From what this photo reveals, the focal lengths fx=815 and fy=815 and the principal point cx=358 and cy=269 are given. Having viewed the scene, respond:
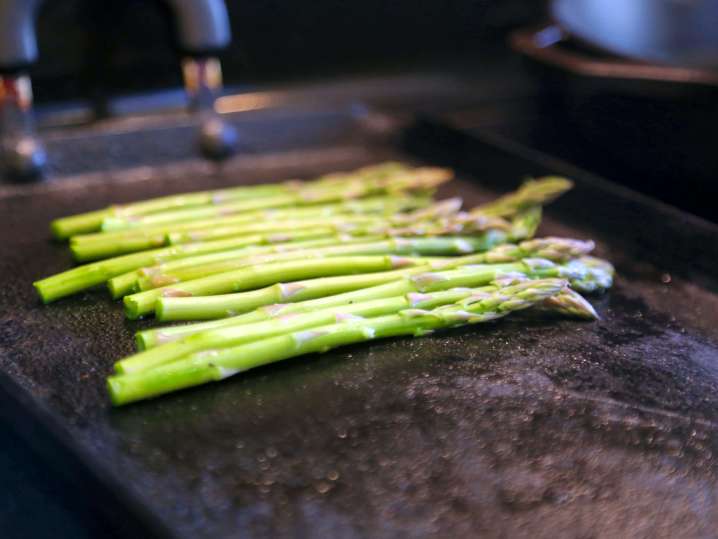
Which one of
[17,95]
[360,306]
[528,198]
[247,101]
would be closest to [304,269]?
[360,306]

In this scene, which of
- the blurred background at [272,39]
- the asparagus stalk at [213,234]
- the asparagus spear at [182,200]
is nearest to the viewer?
the asparagus stalk at [213,234]

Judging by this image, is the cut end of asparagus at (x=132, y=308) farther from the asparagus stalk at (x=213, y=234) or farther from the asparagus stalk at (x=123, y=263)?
the asparagus stalk at (x=213, y=234)

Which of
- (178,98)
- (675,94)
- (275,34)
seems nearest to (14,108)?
(178,98)

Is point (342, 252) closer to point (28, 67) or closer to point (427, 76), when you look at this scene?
point (28, 67)

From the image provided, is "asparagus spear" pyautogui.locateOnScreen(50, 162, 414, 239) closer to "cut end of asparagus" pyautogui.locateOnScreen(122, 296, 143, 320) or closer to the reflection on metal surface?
"cut end of asparagus" pyautogui.locateOnScreen(122, 296, 143, 320)

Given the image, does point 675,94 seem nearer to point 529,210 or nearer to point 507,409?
point 529,210

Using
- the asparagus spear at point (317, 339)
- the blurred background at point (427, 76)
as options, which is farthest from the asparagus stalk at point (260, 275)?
the blurred background at point (427, 76)

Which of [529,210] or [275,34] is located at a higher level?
[275,34]
